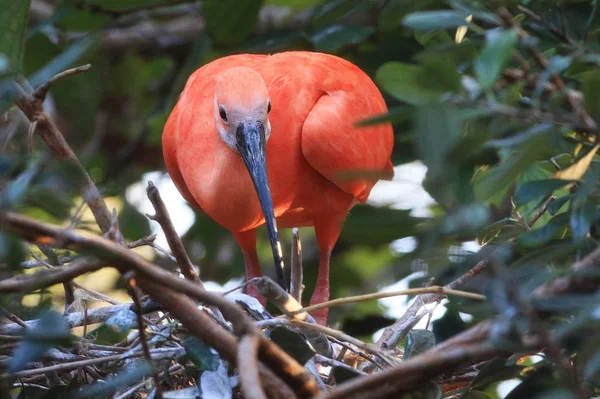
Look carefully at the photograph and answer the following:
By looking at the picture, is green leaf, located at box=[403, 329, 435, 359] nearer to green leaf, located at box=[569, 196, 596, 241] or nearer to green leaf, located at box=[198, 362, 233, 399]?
green leaf, located at box=[198, 362, 233, 399]

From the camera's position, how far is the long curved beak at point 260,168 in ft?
11.4

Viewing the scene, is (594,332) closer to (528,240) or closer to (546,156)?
(528,240)

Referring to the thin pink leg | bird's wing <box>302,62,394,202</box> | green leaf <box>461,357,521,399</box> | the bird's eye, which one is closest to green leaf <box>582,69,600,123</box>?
green leaf <box>461,357,521,399</box>

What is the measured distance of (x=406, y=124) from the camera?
4172 millimetres

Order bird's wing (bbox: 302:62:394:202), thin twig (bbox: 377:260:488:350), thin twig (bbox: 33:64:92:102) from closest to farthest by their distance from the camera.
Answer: thin twig (bbox: 33:64:92:102)
thin twig (bbox: 377:260:488:350)
bird's wing (bbox: 302:62:394:202)

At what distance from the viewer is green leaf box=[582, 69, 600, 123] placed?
174cm

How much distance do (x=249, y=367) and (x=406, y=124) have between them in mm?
2608

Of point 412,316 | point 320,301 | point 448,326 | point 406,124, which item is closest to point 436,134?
point 448,326

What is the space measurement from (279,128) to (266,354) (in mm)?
1973

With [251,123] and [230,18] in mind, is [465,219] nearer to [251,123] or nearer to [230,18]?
[251,123]

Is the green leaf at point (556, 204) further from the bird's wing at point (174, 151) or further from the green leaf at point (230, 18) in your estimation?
the green leaf at point (230, 18)

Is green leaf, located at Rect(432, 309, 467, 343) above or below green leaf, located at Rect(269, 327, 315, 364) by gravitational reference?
below

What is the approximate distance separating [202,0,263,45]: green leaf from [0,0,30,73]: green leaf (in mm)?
1606

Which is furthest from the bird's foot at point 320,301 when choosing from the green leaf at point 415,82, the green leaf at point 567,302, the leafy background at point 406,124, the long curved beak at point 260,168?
the green leaf at point 567,302
